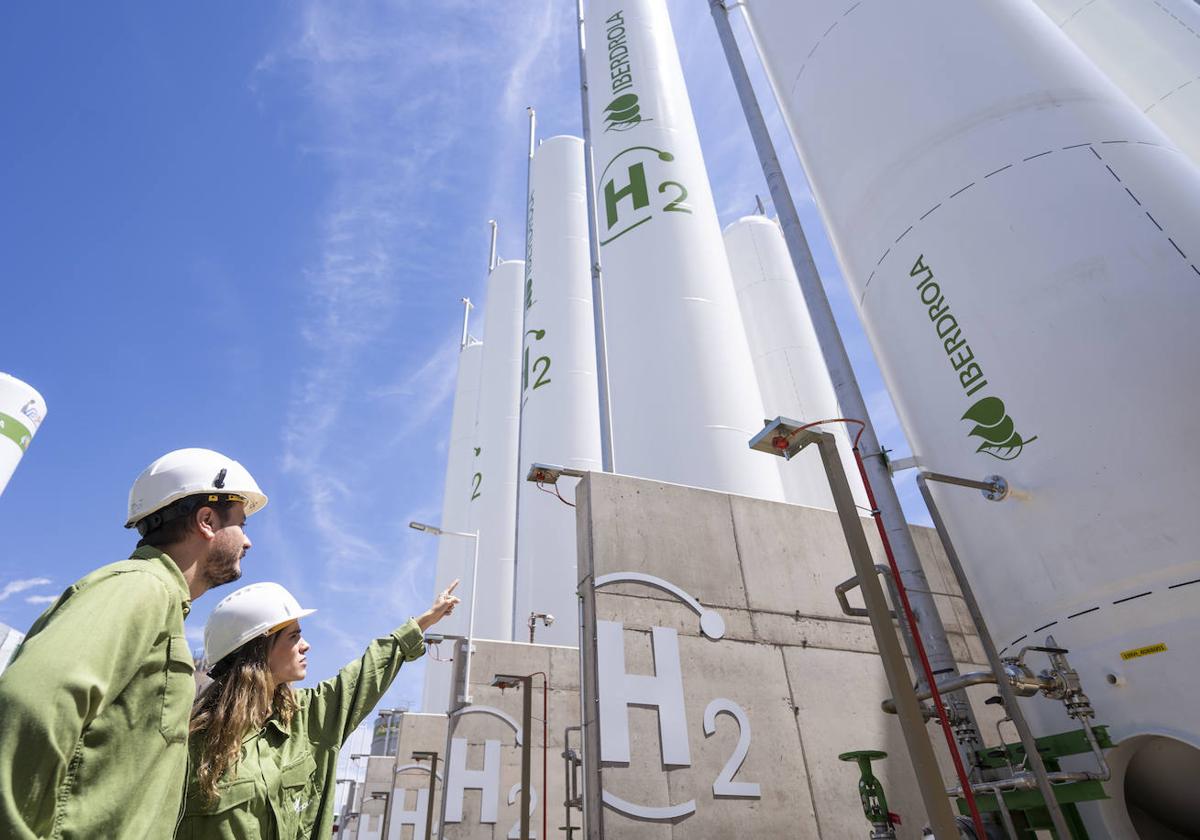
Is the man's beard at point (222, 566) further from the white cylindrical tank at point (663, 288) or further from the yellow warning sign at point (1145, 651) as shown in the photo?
the white cylindrical tank at point (663, 288)

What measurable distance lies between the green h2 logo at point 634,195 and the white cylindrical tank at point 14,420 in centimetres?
804

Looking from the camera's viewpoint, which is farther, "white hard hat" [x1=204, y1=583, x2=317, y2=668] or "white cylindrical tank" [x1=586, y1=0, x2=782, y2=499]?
"white cylindrical tank" [x1=586, y1=0, x2=782, y2=499]

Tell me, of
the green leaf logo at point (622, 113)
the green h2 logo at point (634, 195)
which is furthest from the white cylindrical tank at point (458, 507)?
the green leaf logo at point (622, 113)

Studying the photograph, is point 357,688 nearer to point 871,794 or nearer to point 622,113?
point 871,794

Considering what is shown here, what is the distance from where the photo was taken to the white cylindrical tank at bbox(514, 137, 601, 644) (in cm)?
1217

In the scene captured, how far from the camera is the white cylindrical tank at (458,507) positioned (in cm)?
1835

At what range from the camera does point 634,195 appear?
11648 millimetres

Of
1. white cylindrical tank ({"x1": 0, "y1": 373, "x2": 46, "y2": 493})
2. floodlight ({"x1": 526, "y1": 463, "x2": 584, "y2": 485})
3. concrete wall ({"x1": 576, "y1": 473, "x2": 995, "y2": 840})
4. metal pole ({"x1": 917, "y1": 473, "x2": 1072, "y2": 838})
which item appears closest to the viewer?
metal pole ({"x1": 917, "y1": 473, "x2": 1072, "y2": 838})

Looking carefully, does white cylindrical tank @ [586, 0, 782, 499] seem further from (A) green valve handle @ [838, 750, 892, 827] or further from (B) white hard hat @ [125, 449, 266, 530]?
(B) white hard hat @ [125, 449, 266, 530]

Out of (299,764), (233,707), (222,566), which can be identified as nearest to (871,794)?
(299,764)

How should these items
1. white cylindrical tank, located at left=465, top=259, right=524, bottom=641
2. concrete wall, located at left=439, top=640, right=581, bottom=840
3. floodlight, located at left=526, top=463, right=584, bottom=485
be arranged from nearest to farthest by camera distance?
1. floodlight, located at left=526, top=463, right=584, bottom=485
2. concrete wall, located at left=439, top=640, right=581, bottom=840
3. white cylindrical tank, located at left=465, top=259, right=524, bottom=641

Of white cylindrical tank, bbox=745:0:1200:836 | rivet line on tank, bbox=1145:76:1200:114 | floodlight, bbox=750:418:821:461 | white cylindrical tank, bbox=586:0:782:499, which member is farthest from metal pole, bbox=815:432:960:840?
rivet line on tank, bbox=1145:76:1200:114

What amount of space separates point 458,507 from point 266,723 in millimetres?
20946

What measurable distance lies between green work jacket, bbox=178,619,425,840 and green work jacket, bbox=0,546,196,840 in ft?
2.39
